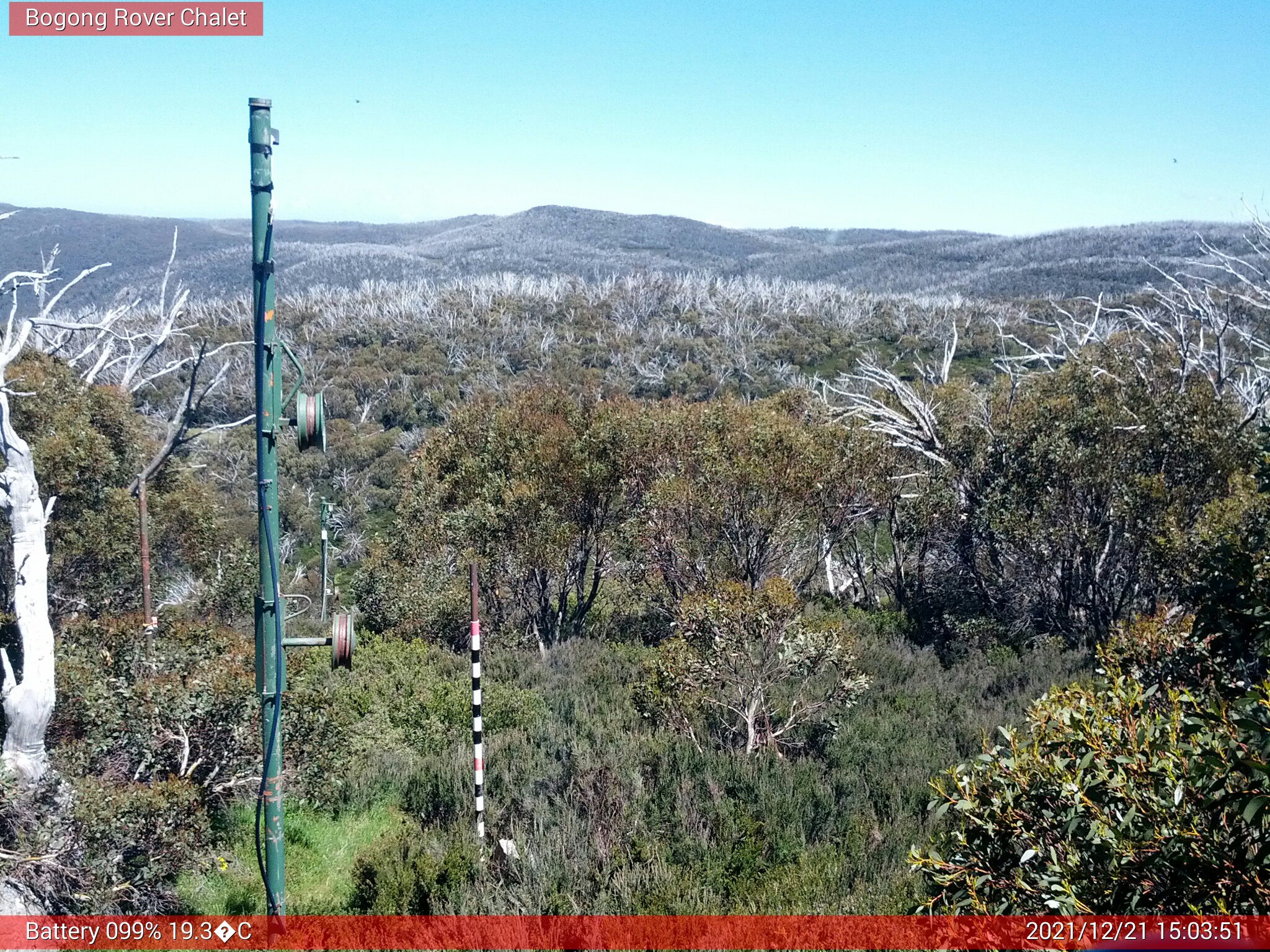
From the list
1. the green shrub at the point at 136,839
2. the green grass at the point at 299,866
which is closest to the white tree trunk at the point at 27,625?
the green shrub at the point at 136,839

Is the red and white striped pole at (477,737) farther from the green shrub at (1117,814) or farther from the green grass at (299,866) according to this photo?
the green shrub at (1117,814)

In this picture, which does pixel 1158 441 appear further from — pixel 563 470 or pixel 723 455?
pixel 563 470

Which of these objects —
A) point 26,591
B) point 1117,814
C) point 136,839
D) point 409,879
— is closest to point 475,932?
point 409,879

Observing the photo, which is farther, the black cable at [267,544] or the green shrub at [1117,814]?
the black cable at [267,544]

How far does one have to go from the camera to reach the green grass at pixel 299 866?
23.8 feet

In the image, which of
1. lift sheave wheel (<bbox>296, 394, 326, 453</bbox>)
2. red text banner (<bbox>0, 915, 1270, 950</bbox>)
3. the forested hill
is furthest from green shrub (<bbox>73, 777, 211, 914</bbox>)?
the forested hill

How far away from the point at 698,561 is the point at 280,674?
1039cm

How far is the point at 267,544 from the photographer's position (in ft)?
15.8

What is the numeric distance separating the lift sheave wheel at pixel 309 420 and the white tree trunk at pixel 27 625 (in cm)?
445

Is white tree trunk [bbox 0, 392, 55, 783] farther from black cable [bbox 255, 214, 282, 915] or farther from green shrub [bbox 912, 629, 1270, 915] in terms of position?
green shrub [bbox 912, 629, 1270, 915]

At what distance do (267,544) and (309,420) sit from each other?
67cm

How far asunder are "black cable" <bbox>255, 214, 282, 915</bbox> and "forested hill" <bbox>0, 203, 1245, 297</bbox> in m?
60.2

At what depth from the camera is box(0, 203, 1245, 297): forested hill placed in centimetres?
7756

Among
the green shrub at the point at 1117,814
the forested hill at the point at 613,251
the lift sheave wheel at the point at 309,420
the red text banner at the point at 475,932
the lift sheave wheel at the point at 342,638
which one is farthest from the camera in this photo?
the forested hill at the point at 613,251
